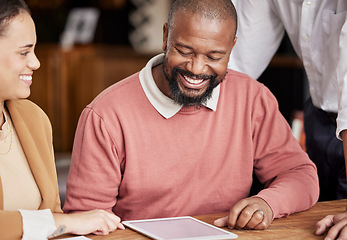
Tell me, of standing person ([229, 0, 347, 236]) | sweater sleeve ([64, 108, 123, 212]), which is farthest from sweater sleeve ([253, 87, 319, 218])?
sweater sleeve ([64, 108, 123, 212])

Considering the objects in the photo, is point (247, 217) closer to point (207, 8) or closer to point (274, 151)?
point (274, 151)

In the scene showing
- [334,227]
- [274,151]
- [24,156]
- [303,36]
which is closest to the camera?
[334,227]

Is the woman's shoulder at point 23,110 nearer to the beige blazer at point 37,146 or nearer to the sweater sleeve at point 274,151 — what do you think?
the beige blazer at point 37,146

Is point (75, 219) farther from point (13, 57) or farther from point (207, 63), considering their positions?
point (207, 63)

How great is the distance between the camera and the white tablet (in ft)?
4.77

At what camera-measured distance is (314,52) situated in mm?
2137

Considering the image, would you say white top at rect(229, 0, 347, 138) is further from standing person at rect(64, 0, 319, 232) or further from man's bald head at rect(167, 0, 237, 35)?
man's bald head at rect(167, 0, 237, 35)

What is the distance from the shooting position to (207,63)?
1.76m

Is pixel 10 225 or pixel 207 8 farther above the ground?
pixel 207 8

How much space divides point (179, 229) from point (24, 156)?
49 centimetres

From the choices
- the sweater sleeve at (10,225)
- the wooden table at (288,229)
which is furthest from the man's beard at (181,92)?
the sweater sleeve at (10,225)

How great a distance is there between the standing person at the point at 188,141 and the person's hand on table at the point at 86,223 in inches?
7.9

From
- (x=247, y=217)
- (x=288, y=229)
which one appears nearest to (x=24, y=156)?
(x=247, y=217)

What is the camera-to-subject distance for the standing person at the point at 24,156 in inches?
56.1
